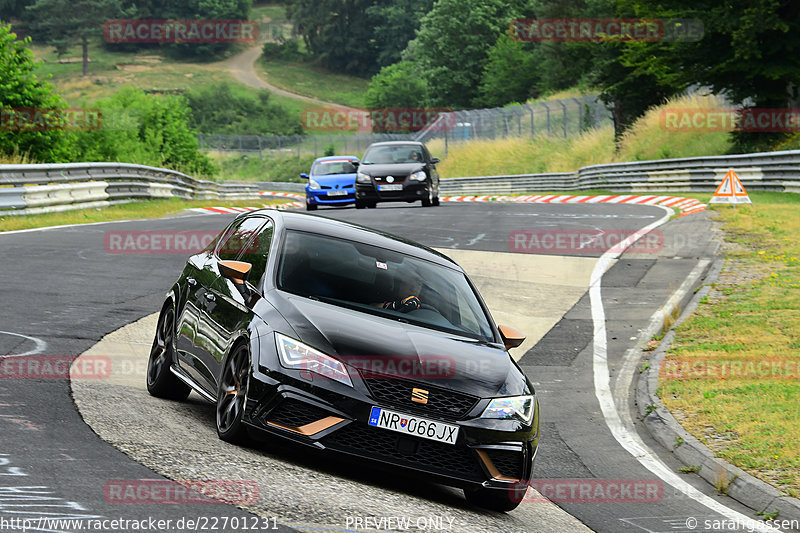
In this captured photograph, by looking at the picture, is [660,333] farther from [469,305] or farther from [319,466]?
[319,466]

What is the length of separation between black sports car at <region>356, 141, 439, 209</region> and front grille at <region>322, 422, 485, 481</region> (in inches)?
912

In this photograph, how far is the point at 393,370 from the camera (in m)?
6.50

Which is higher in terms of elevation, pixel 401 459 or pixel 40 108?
pixel 40 108

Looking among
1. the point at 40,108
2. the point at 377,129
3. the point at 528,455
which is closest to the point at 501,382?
the point at 528,455

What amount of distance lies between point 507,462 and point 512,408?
0.34m

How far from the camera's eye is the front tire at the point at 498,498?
22.0 feet

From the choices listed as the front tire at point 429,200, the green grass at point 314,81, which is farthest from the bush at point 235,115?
the front tire at point 429,200

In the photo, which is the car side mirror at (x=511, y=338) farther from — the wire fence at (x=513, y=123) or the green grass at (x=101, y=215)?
the wire fence at (x=513, y=123)

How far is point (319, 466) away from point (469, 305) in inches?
72.0

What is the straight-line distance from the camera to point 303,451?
6395 mm

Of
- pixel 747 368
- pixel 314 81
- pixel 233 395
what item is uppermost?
pixel 314 81
